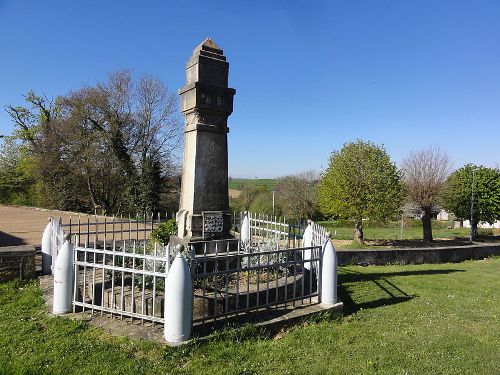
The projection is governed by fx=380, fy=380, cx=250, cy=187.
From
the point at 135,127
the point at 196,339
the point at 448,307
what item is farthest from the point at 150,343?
the point at 135,127

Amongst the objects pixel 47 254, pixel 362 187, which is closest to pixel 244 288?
pixel 47 254

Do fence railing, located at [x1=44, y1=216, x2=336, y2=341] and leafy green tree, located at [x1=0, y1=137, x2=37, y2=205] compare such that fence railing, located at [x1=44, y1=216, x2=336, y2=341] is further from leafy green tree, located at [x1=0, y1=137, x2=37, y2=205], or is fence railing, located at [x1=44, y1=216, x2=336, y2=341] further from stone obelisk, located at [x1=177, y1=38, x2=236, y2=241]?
leafy green tree, located at [x1=0, y1=137, x2=37, y2=205]

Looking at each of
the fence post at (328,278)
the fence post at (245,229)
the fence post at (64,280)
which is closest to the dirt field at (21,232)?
the fence post at (245,229)

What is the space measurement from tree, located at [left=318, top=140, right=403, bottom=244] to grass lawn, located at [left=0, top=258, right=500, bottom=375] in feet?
51.1

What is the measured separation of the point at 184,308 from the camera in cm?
435

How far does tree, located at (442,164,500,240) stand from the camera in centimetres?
2691

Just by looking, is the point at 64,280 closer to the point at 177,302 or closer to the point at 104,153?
the point at 177,302

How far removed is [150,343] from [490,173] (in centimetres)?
3018

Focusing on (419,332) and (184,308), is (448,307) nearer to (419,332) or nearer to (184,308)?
(419,332)

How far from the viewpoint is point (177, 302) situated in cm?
433

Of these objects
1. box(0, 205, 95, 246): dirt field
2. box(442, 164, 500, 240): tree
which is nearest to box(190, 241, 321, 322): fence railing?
box(0, 205, 95, 246): dirt field

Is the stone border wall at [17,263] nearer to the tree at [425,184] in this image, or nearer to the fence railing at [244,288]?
the fence railing at [244,288]

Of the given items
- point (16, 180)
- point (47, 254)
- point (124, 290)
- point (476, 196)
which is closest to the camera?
point (124, 290)

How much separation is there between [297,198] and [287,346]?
37.1 meters
